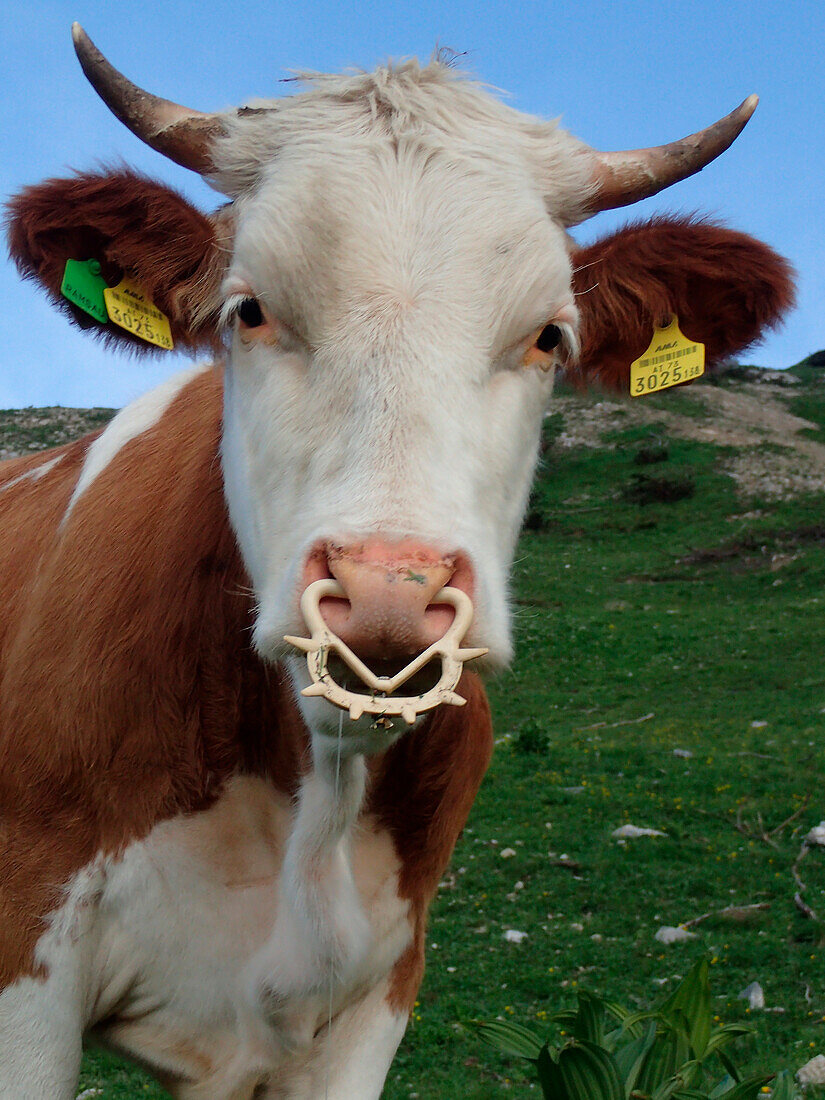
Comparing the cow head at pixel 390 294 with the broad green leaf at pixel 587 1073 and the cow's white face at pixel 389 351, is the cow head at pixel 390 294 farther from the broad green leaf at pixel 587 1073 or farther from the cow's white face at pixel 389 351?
the broad green leaf at pixel 587 1073

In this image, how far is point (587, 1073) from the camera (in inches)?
157

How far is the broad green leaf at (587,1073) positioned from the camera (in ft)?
13.0

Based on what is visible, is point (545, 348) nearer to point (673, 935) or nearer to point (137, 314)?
point (137, 314)

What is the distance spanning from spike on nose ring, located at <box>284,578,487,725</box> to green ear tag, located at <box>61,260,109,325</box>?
1.64 m

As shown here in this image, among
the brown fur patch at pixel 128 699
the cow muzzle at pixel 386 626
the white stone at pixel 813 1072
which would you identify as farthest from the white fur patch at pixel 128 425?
the white stone at pixel 813 1072

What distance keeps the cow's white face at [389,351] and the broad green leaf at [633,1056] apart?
2.00 m

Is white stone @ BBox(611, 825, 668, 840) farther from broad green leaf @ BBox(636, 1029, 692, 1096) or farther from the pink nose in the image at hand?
the pink nose

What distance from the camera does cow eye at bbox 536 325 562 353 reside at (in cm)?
321

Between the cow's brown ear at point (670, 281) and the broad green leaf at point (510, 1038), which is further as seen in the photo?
the broad green leaf at point (510, 1038)

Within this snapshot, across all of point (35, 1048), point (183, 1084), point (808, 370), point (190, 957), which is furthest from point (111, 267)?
point (808, 370)

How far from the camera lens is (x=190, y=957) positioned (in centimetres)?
359

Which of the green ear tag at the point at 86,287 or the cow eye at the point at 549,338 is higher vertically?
the green ear tag at the point at 86,287

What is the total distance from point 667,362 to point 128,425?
2.01 meters

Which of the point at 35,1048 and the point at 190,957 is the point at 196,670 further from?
the point at 35,1048
